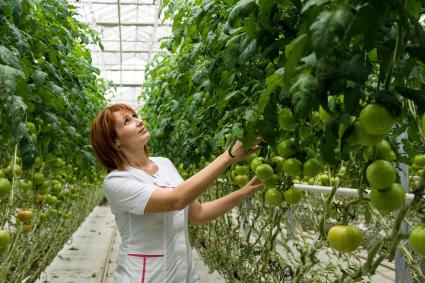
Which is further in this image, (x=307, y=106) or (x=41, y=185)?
(x=41, y=185)

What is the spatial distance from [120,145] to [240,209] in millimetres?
1626

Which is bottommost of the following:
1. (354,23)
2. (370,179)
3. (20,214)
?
(20,214)

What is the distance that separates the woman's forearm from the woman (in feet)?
0.39

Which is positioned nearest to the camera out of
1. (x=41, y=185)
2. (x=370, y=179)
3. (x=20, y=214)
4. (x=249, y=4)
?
(x=370, y=179)

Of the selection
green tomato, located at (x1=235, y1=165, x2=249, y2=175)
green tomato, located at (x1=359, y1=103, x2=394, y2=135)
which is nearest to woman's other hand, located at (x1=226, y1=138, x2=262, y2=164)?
green tomato, located at (x1=235, y1=165, x2=249, y2=175)

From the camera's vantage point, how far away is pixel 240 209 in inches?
142

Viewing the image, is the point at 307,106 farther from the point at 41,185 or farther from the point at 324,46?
the point at 41,185

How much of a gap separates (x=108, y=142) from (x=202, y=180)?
583 mm

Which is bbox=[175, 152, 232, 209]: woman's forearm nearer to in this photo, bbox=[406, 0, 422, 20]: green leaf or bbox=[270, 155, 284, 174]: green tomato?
bbox=[270, 155, 284, 174]: green tomato

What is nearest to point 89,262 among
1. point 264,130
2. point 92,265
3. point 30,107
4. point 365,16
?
point 92,265

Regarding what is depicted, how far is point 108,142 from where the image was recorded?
212 cm

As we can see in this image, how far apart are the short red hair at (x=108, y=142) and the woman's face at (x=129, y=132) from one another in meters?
0.02

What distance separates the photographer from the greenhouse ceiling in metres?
11.9

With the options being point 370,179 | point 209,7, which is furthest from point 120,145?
point 370,179
